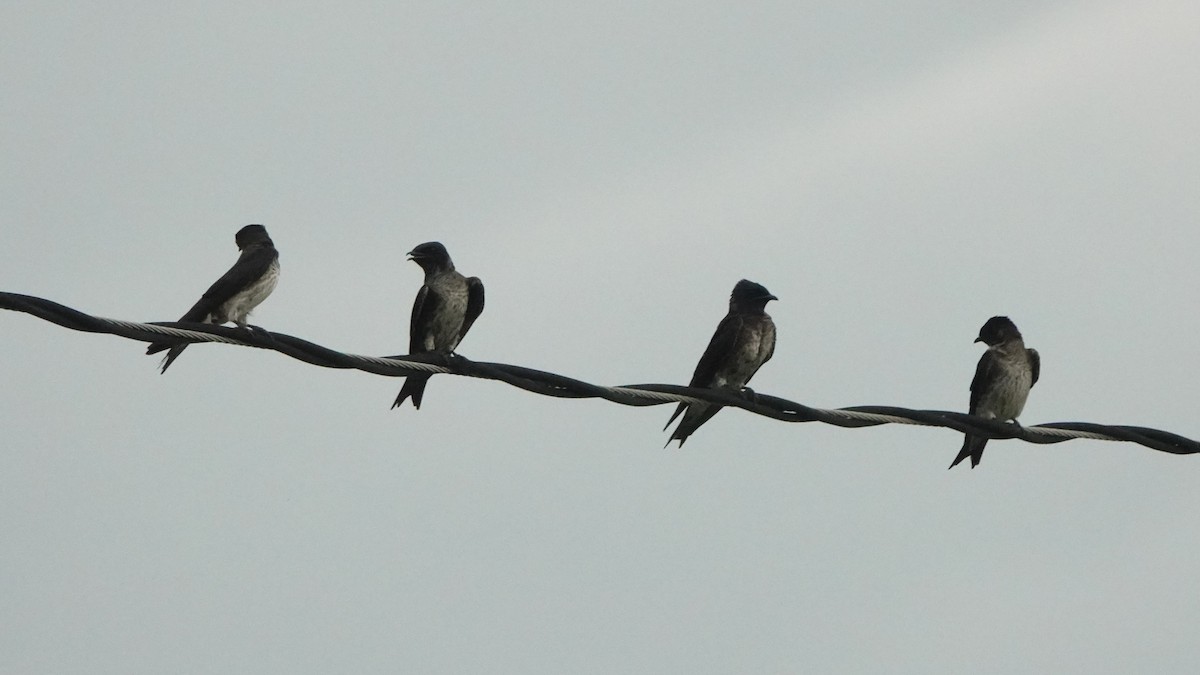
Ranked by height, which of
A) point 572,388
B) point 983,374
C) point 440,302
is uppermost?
point 983,374

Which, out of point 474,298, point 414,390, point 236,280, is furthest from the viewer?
point 474,298

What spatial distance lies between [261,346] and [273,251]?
4.12 meters

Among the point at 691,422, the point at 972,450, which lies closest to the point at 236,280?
the point at 691,422

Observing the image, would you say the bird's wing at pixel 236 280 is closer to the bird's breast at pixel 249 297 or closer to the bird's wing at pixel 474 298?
the bird's breast at pixel 249 297

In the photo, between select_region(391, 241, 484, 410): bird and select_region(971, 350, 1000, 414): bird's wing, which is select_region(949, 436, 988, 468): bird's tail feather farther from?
select_region(391, 241, 484, 410): bird

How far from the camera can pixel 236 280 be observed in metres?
10.1

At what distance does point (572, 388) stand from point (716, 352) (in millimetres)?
3906

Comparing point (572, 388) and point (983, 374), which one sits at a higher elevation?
point (983, 374)

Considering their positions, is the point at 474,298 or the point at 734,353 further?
the point at 474,298

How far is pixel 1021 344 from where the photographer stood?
12.2 metres

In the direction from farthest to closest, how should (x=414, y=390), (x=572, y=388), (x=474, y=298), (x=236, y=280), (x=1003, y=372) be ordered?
(x=1003, y=372)
(x=474, y=298)
(x=414, y=390)
(x=236, y=280)
(x=572, y=388)

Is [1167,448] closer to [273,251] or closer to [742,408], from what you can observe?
[742,408]

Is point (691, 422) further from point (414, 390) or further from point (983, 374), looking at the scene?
point (983, 374)

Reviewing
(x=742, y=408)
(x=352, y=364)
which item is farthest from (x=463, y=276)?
(x=352, y=364)
